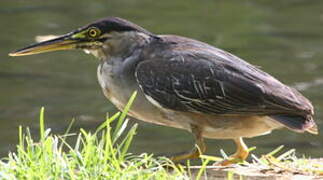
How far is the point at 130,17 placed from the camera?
730 inches

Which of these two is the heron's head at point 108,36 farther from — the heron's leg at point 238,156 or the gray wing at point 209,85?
the heron's leg at point 238,156

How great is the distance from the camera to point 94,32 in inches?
343

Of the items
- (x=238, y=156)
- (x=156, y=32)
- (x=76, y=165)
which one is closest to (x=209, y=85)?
(x=238, y=156)

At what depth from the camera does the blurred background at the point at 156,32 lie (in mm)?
13445

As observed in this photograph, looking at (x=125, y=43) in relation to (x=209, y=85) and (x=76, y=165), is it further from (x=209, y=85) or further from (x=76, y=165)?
(x=76, y=165)

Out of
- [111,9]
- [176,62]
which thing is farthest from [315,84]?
[176,62]

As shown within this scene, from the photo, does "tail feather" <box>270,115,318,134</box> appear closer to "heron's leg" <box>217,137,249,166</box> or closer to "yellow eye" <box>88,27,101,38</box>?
"heron's leg" <box>217,137,249,166</box>

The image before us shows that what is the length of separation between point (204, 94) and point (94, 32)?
1.12 metres

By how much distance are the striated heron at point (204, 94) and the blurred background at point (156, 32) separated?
4.23 m

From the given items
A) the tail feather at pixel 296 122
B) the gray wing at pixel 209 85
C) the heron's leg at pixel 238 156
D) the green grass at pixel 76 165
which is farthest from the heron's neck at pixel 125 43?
the green grass at pixel 76 165

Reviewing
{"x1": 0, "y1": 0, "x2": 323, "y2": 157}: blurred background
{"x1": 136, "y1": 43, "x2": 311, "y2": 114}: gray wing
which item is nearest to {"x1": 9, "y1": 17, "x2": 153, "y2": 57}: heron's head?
{"x1": 136, "y1": 43, "x2": 311, "y2": 114}: gray wing

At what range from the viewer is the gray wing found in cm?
827

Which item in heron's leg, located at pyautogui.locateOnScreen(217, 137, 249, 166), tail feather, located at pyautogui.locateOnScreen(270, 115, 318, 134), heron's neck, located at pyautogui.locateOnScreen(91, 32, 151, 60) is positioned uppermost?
heron's neck, located at pyautogui.locateOnScreen(91, 32, 151, 60)

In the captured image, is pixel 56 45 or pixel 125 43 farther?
pixel 56 45
